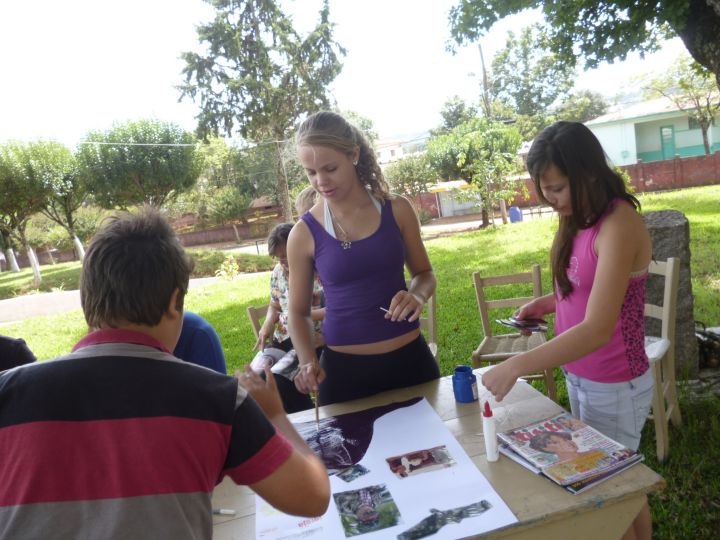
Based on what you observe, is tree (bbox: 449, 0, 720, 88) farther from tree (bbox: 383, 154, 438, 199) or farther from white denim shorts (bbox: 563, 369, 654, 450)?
tree (bbox: 383, 154, 438, 199)

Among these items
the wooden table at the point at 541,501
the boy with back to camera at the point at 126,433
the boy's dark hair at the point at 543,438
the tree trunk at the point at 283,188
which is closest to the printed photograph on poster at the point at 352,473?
the wooden table at the point at 541,501

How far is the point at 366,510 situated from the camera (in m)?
1.38

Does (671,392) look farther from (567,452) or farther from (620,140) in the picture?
(620,140)

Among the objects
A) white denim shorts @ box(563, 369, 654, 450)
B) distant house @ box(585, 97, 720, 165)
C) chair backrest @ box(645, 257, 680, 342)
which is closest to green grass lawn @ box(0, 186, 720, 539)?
chair backrest @ box(645, 257, 680, 342)

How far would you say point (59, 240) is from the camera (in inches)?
1113

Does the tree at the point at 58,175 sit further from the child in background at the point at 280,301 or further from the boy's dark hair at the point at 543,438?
the boy's dark hair at the point at 543,438

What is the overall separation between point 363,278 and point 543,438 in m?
0.82

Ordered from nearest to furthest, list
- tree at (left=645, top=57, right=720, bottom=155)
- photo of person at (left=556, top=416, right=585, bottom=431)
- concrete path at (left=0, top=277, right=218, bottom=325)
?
photo of person at (left=556, top=416, right=585, bottom=431) < concrete path at (left=0, top=277, right=218, bottom=325) < tree at (left=645, top=57, right=720, bottom=155)

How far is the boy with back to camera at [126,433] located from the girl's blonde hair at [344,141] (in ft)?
3.65

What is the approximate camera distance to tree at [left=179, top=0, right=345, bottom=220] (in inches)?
867

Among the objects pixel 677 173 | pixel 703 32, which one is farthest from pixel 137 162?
pixel 677 173

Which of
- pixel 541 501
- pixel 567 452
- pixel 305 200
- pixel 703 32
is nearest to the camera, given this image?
pixel 541 501

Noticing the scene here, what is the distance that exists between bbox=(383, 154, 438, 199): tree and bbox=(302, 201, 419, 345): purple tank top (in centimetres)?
1945

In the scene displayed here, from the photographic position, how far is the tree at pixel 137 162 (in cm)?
2006
